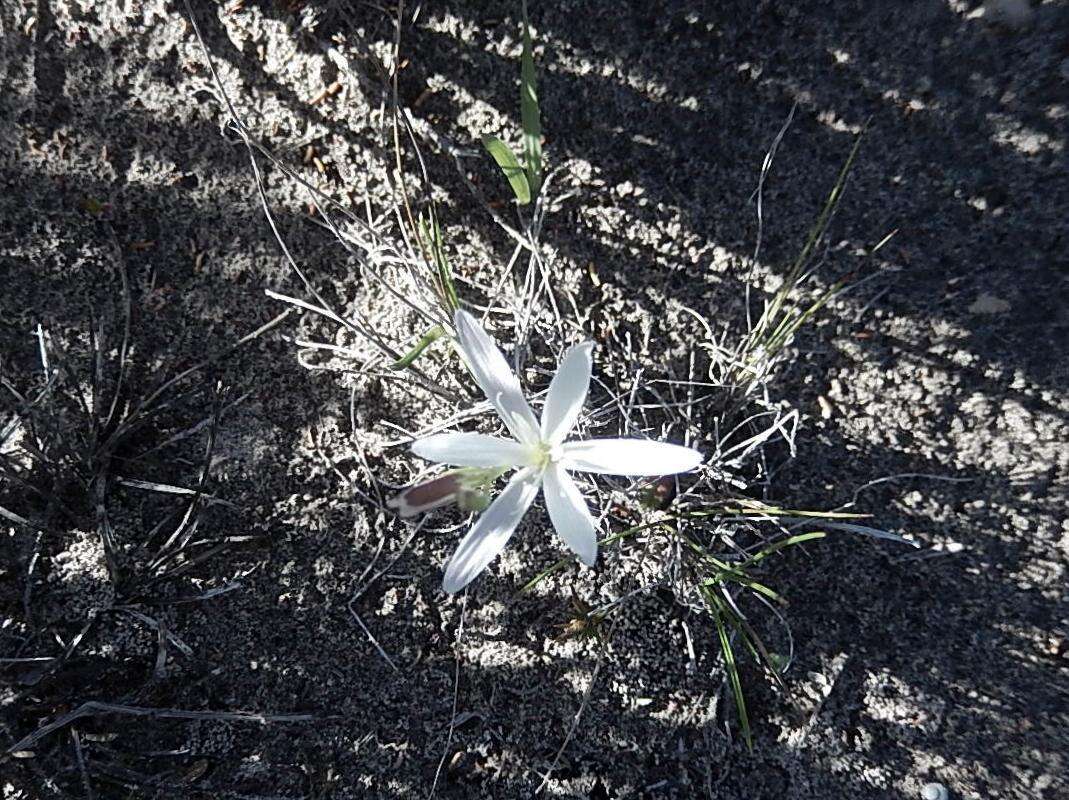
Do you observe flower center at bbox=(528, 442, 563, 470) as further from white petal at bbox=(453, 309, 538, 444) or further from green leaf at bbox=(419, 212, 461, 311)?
green leaf at bbox=(419, 212, 461, 311)

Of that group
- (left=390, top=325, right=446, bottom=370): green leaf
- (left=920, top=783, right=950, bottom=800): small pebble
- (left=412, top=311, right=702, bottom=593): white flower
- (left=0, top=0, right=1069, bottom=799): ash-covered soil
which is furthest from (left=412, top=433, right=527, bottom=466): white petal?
(left=920, top=783, right=950, bottom=800): small pebble

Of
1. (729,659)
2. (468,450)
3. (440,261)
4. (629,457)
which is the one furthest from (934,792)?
(440,261)

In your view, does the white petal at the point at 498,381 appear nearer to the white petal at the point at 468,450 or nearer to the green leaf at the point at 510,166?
the white petal at the point at 468,450

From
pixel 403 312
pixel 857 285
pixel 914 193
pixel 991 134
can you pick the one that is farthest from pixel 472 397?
pixel 991 134

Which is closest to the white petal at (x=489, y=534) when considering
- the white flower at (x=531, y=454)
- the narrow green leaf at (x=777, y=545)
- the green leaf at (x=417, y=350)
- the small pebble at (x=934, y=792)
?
the white flower at (x=531, y=454)

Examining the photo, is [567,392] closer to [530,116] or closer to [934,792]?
[530,116]

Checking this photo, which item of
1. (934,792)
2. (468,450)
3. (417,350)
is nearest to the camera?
(468,450)

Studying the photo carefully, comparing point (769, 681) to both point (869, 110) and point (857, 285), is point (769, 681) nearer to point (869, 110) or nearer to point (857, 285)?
point (857, 285)
